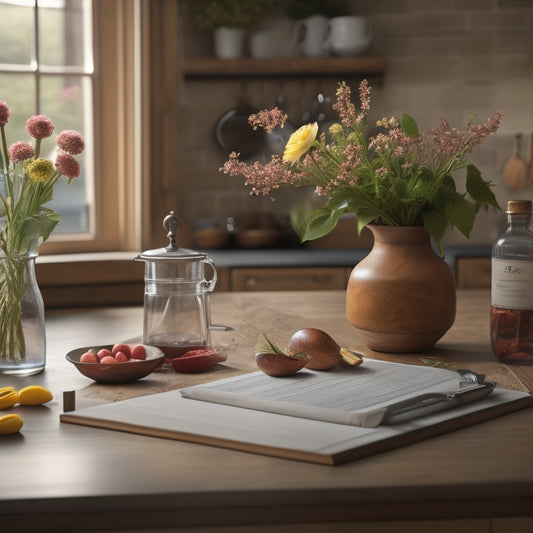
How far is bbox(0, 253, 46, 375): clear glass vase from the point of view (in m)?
1.35

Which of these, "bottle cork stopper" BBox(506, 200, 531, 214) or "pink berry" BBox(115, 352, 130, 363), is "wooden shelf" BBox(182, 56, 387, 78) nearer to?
"bottle cork stopper" BBox(506, 200, 531, 214)

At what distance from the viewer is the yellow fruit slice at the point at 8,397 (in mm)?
1169

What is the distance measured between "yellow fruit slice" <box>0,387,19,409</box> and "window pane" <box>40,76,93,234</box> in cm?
225

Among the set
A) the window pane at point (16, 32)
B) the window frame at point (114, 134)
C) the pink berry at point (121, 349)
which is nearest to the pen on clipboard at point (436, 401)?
the pink berry at point (121, 349)

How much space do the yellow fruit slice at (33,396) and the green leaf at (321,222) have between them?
1.77ft

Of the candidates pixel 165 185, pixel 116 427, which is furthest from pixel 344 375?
pixel 165 185

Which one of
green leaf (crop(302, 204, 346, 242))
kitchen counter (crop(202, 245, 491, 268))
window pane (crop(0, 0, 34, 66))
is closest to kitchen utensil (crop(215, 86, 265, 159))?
kitchen counter (crop(202, 245, 491, 268))

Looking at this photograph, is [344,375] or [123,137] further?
[123,137]

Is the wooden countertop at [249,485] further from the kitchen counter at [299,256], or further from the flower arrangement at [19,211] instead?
the kitchen counter at [299,256]

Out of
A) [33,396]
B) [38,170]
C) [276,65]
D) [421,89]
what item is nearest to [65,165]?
[38,170]

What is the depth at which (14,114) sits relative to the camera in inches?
127

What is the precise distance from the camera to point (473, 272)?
337cm

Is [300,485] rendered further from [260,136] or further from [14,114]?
[260,136]

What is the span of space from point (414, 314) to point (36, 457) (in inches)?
30.4
